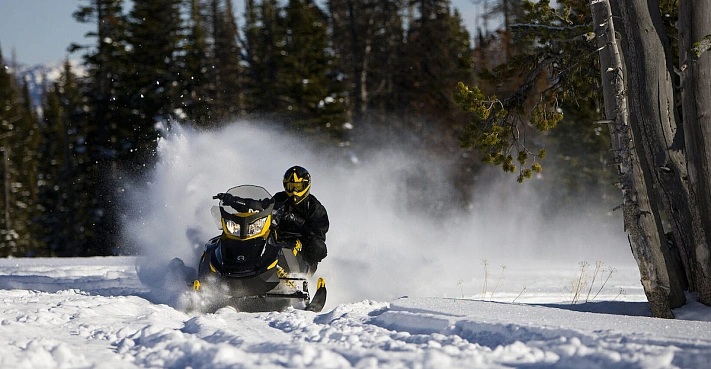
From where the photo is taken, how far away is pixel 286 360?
15.9 ft

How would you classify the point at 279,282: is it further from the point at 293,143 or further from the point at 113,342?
the point at 293,143

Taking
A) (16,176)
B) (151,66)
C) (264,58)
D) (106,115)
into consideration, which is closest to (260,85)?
(264,58)

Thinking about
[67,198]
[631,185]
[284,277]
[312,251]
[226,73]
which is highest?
[226,73]

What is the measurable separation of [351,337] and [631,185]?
4.01 meters

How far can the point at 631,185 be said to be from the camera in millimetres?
7738

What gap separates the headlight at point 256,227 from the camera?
8.00 m

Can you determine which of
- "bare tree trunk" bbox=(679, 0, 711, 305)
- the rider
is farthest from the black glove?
"bare tree trunk" bbox=(679, 0, 711, 305)

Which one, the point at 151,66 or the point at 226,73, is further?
the point at 226,73

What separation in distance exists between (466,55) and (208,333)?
34.1 metres

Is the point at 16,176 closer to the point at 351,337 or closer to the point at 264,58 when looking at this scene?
the point at 264,58

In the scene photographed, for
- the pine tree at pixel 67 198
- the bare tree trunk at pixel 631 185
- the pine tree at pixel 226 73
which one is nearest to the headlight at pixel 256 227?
the bare tree trunk at pixel 631 185

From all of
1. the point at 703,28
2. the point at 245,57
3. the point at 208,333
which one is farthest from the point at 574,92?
the point at 245,57

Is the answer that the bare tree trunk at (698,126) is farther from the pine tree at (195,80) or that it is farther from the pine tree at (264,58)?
the pine tree at (264,58)

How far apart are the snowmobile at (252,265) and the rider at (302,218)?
483 mm
